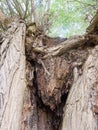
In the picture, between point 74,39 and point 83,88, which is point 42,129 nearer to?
point 83,88

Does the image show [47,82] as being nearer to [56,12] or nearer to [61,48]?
[61,48]

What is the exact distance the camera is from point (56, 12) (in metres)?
3.15

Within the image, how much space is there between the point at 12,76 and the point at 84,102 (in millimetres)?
432

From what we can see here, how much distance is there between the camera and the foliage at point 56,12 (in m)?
2.51

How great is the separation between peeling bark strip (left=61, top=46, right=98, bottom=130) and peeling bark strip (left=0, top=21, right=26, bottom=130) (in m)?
0.27

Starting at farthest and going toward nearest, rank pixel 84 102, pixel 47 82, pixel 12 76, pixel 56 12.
→ 1. pixel 56 12
2. pixel 47 82
3. pixel 12 76
4. pixel 84 102

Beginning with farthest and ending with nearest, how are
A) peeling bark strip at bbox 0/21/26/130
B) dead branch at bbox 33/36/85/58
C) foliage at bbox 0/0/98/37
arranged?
→ foliage at bbox 0/0/98/37 → dead branch at bbox 33/36/85/58 → peeling bark strip at bbox 0/21/26/130

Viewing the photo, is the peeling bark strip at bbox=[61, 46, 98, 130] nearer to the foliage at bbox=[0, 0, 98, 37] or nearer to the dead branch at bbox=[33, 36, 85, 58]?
the dead branch at bbox=[33, 36, 85, 58]

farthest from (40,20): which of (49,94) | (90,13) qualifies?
(49,94)

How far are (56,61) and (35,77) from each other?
7.0 inches

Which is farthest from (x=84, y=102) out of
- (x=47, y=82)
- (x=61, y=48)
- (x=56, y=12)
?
(x=56, y=12)

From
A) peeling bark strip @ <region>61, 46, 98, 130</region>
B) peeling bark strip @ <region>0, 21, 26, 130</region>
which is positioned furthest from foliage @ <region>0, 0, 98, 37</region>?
peeling bark strip @ <region>61, 46, 98, 130</region>

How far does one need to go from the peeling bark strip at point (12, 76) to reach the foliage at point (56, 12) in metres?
0.48

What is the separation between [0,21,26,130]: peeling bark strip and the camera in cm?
130
